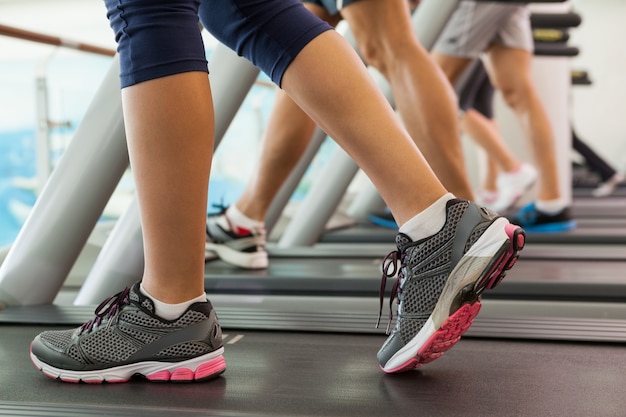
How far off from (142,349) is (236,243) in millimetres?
1139

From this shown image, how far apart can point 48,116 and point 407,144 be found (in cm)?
203

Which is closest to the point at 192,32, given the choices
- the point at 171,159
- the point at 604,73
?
the point at 171,159

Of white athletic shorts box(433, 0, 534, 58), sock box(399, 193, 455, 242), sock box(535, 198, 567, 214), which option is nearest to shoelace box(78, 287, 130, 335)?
sock box(399, 193, 455, 242)

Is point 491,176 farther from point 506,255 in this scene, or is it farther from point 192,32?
point 192,32

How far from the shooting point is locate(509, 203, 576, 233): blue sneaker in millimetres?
3037

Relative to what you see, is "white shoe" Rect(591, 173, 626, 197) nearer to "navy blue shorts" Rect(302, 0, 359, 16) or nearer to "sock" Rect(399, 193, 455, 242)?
"navy blue shorts" Rect(302, 0, 359, 16)

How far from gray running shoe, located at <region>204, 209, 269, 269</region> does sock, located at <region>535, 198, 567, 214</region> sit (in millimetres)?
1417

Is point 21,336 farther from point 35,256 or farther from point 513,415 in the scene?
point 513,415

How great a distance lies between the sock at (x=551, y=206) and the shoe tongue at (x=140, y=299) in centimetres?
236

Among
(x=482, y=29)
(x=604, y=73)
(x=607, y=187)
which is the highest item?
(x=482, y=29)

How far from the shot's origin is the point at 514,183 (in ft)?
12.0

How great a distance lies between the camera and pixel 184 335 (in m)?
1.01

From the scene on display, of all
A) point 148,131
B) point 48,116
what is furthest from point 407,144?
point 48,116

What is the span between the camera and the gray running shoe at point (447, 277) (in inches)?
37.5
